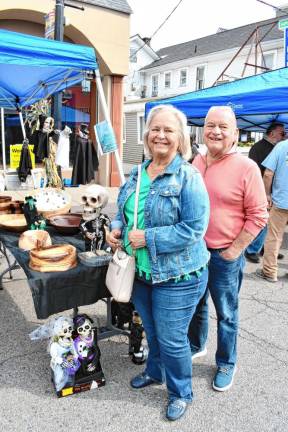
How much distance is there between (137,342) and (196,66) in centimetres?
2188

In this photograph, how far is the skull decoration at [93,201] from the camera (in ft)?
8.70

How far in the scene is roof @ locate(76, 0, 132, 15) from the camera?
9.92m

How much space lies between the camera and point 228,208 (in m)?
2.28

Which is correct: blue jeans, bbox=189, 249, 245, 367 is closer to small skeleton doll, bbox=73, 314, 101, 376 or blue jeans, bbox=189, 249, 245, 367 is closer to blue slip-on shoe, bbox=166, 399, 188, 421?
blue slip-on shoe, bbox=166, 399, 188, 421

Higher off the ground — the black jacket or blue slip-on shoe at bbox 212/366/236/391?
the black jacket

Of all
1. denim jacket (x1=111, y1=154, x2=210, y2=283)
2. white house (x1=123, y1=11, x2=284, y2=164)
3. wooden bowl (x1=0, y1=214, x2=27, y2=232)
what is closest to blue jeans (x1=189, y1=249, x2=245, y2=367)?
denim jacket (x1=111, y1=154, x2=210, y2=283)

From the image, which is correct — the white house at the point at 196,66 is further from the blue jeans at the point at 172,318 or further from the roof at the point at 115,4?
the blue jeans at the point at 172,318

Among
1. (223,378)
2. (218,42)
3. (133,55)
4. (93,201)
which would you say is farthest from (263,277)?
(133,55)

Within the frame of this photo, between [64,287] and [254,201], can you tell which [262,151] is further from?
[64,287]

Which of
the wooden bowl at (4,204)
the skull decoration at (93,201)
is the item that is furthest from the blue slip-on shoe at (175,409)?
the wooden bowl at (4,204)

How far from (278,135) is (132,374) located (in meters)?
4.22

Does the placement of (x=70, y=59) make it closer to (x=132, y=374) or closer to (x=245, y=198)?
(x=245, y=198)

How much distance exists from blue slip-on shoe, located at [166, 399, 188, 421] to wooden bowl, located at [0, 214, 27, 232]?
5.86 ft

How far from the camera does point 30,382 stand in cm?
257
